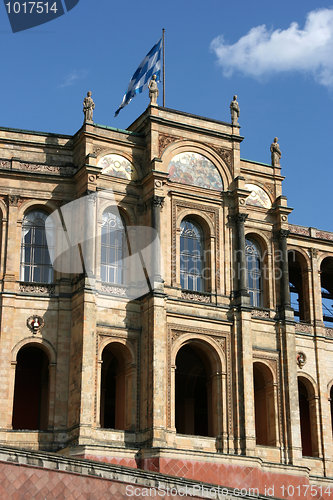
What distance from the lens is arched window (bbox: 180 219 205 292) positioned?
4434 cm

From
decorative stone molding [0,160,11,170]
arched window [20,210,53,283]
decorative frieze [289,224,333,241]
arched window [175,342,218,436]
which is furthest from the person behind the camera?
decorative frieze [289,224,333,241]

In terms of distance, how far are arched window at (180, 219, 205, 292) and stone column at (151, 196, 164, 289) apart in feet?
6.98

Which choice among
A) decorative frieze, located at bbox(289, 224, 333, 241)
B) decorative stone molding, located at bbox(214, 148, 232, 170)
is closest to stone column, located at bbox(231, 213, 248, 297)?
decorative stone molding, located at bbox(214, 148, 232, 170)

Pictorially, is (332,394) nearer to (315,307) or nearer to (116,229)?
(315,307)

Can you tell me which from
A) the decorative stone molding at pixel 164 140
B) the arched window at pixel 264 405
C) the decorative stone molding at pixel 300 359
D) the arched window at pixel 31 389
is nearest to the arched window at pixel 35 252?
the arched window at pixel 31 389

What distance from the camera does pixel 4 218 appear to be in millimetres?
42969

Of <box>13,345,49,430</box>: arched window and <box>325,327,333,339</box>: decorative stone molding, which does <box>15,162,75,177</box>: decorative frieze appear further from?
<box>325,327,333,339</box>: decorative stone molding

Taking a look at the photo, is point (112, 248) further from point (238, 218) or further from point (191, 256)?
point (238, 218)

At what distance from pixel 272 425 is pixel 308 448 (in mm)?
7022

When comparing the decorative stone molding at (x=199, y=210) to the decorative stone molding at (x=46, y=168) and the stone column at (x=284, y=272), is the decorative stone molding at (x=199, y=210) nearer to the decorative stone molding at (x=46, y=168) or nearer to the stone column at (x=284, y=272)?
the stone column at (x=284, y=272)

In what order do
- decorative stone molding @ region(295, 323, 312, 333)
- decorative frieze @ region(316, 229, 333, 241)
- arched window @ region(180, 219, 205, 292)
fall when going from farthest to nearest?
decorative frieze @ region(316, 229, 333, 241), decorative stone molding @ region(295, 323, 312, 333), arched window @ region(180, 219, 205, 292)

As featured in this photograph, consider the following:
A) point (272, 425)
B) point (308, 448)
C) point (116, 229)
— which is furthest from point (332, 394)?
point (116, 229)

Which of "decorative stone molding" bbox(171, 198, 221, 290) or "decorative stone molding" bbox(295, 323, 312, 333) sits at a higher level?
A: "decorative stone molding" bbox(171, 198, 221, 290)

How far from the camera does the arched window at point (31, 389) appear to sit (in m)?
43.1
